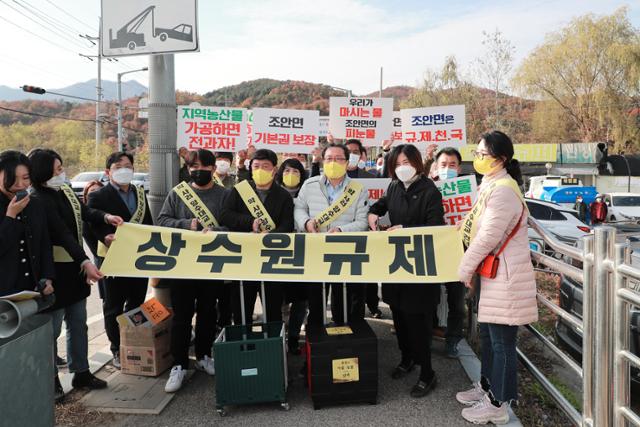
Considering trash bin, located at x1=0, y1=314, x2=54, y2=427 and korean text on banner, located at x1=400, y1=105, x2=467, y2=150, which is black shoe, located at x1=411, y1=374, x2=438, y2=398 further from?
korean text on banner, located at x1=400, y1=105, x2=467, y2=150

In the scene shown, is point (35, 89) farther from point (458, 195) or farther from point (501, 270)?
point (501, 270)

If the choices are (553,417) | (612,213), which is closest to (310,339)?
(553,417)

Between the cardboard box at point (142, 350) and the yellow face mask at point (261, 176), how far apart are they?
1.62 m

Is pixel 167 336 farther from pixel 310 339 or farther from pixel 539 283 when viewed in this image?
pixel 539 283

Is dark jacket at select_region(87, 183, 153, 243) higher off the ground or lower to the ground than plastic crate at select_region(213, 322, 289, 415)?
higher

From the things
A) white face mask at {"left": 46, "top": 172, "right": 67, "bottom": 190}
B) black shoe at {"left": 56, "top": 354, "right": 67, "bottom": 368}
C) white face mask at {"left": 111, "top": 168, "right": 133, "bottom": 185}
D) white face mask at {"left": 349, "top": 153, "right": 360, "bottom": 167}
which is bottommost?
black shoe at {"left": 56, "top": 354, "right": 67, "bottom": 368}

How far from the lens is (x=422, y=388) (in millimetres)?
3582

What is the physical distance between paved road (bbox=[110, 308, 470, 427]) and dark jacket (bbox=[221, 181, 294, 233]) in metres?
1.36

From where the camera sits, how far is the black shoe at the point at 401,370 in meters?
3.91

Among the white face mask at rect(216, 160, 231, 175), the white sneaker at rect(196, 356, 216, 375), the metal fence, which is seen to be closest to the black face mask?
the white face mask at rect(216, 160, 231, 175)

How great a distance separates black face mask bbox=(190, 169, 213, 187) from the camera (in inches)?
162

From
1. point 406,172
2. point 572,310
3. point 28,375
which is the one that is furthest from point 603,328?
point 28,375

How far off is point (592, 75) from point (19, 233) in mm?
39778

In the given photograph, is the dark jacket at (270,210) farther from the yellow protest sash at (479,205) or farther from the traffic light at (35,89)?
the traffic light at (35,89)
